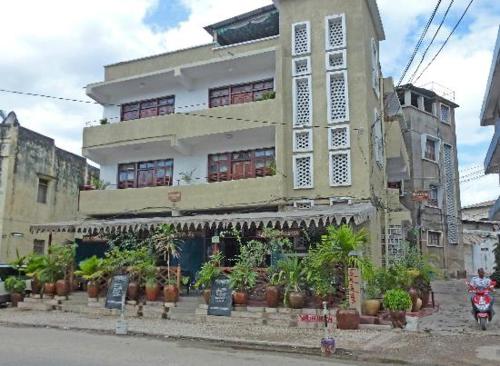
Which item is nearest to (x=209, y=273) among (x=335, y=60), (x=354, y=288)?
(x=354, y=288)

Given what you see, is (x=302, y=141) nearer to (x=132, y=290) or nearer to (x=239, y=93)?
(x=239, y=93)

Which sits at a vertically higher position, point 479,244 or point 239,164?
point 239,164

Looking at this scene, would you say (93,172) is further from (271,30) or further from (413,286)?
(413,286)

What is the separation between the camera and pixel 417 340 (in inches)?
440

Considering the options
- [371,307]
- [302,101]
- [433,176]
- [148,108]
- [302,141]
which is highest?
[148,108]

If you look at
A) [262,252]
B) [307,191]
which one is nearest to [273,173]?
[307,191]

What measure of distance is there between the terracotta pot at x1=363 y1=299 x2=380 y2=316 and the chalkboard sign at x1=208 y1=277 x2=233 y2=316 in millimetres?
3845

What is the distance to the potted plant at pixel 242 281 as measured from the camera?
14906 millimetres

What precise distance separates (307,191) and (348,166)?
69.8 inches

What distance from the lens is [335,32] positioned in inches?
777

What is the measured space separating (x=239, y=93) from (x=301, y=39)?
3529 millimetres

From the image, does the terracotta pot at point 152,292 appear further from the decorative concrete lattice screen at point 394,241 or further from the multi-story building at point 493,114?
the multi-story building at point 493,114

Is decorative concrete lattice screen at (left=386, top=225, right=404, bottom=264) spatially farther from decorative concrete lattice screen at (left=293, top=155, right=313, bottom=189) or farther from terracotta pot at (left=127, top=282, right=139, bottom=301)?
terracotta pot at (left=127, top=282, right=139, bottom=301)

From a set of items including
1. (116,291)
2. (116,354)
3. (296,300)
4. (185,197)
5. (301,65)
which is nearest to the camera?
(116,354)
